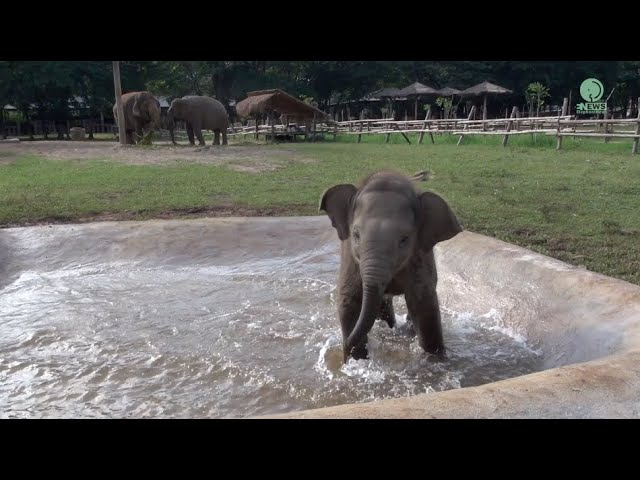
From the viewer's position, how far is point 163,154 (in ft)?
62.7

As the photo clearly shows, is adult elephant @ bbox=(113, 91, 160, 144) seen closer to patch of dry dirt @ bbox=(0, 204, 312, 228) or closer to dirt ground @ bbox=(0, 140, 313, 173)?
dirt ground @ bbox=(0, 140, 313, 173)

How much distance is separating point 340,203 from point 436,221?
2.40 ft

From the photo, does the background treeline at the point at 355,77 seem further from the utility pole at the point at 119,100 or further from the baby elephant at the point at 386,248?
the baby elephant at the point at 386,248

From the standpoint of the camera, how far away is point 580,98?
45.5 metres

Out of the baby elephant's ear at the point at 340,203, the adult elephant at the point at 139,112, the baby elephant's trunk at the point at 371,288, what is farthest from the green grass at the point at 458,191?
the adult elephant at the point at 139,112

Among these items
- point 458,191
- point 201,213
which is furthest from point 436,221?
point 458,191

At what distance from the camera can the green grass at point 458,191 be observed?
25.7 ft

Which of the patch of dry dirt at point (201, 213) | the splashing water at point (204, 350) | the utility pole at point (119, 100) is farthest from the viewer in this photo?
the utility pole at point (119, 100)

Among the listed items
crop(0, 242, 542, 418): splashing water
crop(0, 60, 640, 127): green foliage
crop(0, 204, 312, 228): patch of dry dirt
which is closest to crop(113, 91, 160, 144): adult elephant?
crop(0, 60, 640, 127): green foliage

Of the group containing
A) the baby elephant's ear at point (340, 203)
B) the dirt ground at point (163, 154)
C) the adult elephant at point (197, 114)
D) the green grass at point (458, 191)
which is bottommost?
the green grass at point (458, 191)

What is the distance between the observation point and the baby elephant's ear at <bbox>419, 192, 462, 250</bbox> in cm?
423

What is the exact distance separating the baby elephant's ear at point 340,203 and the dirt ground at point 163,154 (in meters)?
11.4

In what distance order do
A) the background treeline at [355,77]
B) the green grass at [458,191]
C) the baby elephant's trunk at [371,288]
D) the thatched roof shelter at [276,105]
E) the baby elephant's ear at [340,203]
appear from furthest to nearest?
the background treeline at [355,77]
the thatched roof shelter at [276,105]
the green grass at [458,191]
the baby elephant's ear at [340,203]
the baby elephant's trunk at [371,288]

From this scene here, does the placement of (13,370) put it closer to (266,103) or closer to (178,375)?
(178,375)
